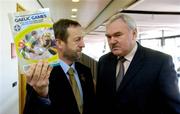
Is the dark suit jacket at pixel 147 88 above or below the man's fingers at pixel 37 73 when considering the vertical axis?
below

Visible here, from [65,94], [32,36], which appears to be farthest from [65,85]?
[32,36]

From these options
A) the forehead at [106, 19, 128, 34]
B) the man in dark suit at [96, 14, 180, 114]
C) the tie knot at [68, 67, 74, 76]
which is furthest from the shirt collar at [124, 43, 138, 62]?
the tie knot at [68, 67, 74, 76]

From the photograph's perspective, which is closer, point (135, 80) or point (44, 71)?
point (44, 71)

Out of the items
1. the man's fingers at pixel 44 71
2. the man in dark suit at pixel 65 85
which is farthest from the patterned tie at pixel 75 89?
the man's fingers at pixel 44 71

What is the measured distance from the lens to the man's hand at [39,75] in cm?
121

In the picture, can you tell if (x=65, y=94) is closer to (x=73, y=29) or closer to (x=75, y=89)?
(x=75, y=89)

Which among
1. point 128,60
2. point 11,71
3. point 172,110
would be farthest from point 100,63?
point 11,71

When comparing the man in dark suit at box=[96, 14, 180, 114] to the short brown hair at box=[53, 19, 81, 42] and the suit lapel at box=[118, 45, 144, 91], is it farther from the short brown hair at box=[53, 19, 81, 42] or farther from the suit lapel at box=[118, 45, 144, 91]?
the short brown hair at box=[53, 19, 81, 42]

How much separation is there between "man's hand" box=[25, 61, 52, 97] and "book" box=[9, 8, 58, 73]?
0.02m

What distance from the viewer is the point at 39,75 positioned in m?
1.26

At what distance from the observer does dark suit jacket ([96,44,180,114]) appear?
183 cm

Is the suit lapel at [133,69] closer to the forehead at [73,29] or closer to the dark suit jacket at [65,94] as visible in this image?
the dark suit jacket at [65,94]

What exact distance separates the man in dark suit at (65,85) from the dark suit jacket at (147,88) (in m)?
0.21

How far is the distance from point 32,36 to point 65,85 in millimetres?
683
